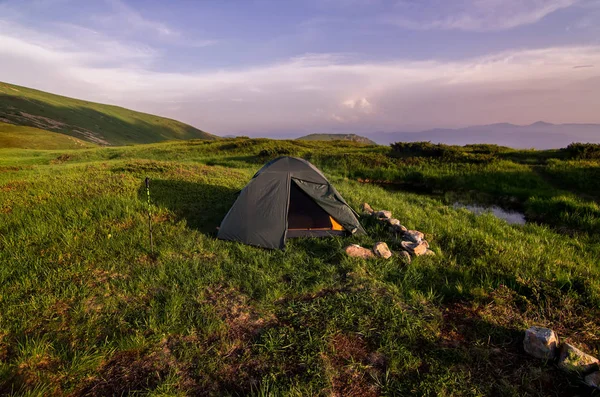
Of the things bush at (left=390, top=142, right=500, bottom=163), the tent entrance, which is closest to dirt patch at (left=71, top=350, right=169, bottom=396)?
the tent entrance

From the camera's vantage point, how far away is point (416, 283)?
549 cm

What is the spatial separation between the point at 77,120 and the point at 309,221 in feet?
384

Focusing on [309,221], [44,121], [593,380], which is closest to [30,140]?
[44,121]

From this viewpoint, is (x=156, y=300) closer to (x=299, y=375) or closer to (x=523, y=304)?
(x=299, y=375)

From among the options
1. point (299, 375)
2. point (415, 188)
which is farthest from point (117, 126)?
point (299, 375)

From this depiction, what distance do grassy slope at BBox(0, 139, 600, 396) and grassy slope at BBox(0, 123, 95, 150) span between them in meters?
43.1

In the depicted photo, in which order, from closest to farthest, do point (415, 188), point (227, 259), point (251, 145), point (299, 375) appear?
point (299, 375) → point (227, 259) → point (415, 188) → point (251, 145)

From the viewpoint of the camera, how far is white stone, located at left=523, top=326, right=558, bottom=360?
3.67 meters

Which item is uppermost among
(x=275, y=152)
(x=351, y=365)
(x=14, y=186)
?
(x=275, y=152)

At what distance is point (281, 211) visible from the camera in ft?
24.8

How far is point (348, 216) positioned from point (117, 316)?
19.1ft

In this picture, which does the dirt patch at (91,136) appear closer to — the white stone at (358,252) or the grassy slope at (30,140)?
the grassy slope at (30,140)

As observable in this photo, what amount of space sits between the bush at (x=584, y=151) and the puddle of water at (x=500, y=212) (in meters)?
11.1

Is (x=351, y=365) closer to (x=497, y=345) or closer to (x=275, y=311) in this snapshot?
(x=275, y=311)
